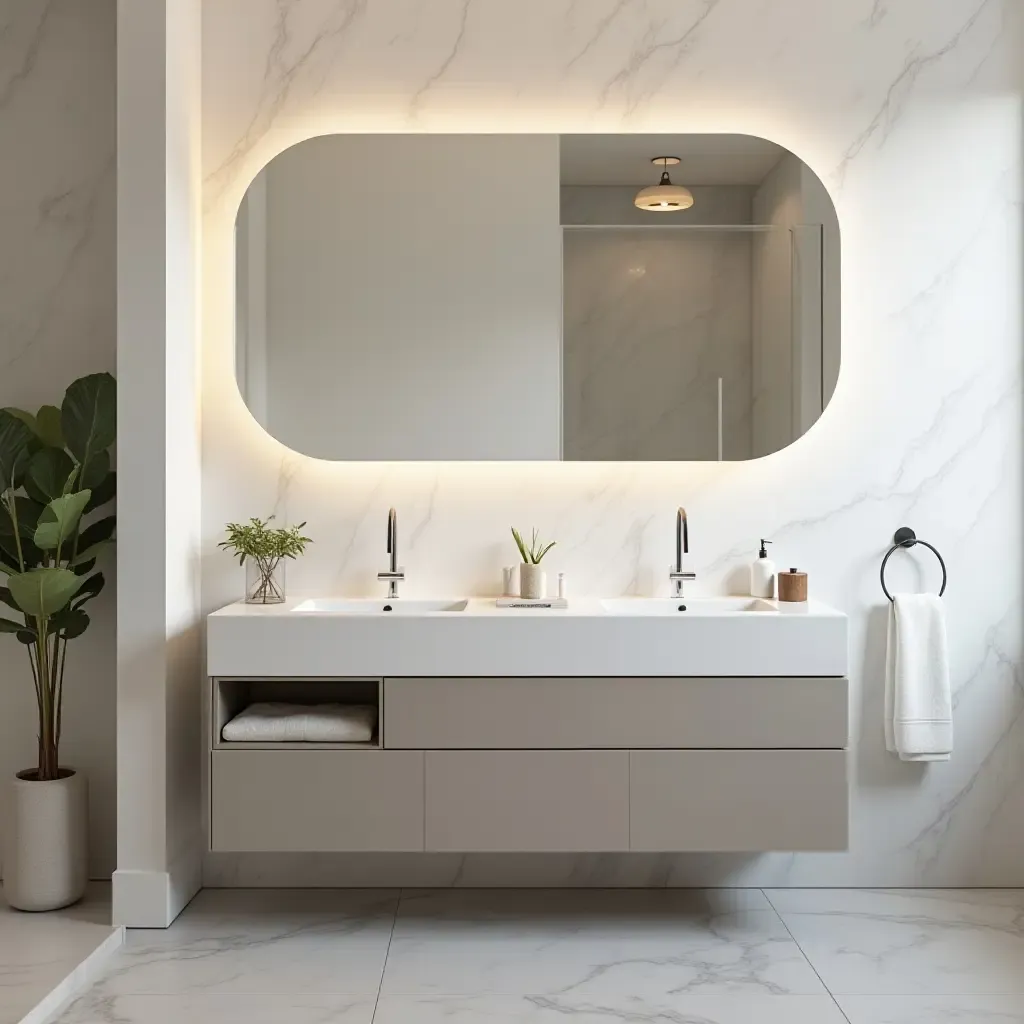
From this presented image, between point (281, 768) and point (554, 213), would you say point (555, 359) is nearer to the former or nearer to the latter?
point (554, 213)

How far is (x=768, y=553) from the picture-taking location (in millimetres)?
3256

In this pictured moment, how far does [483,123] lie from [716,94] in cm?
66

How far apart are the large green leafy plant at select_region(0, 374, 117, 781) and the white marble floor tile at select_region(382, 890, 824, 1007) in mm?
1129

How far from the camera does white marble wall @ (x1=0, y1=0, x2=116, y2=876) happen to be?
328 centimetres

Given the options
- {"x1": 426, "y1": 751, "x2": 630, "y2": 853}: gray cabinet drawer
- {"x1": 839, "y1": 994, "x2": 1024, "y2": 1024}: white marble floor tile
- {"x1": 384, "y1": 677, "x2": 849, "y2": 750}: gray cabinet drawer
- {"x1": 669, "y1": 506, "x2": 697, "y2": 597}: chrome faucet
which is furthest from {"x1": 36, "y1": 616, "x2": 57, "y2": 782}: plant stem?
{"x1": 839, "y1": 994, "x2": 1024, "y2": 1024}: white marble floor tile

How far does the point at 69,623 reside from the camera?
10.0 feet

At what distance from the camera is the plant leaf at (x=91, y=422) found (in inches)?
119

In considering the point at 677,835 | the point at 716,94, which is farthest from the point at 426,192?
the point at 677,835

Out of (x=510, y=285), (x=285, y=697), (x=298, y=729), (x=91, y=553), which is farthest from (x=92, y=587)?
(x=510, y=285)

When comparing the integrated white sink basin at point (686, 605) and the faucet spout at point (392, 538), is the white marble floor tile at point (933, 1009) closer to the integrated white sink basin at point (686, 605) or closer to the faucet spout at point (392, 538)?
the integrated white sink basin at point (686, 605)

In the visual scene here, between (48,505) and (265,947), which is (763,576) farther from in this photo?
(48,505)

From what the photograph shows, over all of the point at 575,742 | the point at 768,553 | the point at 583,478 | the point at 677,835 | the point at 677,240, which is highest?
the point at 677,240

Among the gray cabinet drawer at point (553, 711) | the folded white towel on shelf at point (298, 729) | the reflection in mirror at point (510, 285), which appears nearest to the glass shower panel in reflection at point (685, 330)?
the reflection in mirror at point (510, 285)

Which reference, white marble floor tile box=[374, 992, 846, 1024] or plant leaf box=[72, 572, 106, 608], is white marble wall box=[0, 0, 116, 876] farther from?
white marble floor tile box=[374, 992, 846, 1024]
